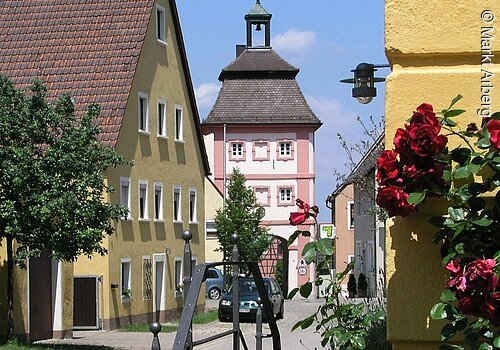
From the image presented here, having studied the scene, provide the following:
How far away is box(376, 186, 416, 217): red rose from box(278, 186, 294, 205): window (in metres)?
67.6

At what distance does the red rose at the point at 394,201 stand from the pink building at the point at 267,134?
6383cm

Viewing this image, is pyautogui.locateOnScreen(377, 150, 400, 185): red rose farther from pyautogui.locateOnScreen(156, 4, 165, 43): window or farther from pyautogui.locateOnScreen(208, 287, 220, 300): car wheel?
pyautogui.locateOnScreen(208, 287, 220, 300): car wheel

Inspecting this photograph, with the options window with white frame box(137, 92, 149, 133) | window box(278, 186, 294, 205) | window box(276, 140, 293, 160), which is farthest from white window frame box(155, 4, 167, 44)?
window box(276, 140, 293, 160)

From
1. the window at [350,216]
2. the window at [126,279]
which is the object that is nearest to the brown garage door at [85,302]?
the window at [126,279]

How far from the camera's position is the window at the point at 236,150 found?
75.1 meters

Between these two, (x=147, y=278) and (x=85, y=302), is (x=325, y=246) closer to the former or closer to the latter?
(x=85, y=302)

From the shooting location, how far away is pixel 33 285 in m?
28.0

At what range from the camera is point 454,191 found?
14.3 ft

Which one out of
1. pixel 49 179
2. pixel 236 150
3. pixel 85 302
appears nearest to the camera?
pixel 49 179

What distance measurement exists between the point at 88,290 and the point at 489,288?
28.6 m

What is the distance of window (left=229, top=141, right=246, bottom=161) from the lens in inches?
2955

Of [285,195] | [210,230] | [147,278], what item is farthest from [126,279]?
[285,195]

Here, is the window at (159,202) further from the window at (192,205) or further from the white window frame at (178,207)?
the window at (192,205)

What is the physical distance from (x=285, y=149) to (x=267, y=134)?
2102 mm
